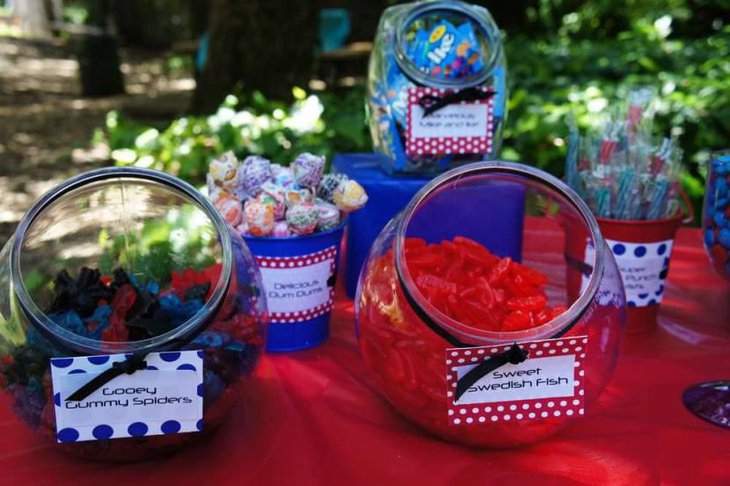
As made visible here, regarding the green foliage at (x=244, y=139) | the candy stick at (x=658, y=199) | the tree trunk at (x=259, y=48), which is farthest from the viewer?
the tree trunk at (x=259, y=48)

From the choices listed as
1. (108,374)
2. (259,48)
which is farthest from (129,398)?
(259,48)

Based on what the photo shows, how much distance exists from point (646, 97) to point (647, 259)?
1.08 feet

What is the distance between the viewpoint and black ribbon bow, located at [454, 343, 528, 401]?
2.71 ft

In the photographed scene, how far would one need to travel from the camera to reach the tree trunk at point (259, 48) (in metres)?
3.95

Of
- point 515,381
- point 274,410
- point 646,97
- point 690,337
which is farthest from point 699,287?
point 274,410

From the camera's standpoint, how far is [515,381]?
33.8 inches

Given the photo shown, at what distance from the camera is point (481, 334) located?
822 mm

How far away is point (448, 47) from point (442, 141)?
0.59ft

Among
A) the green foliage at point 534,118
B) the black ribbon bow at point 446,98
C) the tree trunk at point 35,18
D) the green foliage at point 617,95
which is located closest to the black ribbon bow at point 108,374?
the black ribbon bow at point 446,98

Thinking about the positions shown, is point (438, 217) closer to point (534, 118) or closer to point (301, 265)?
Result: point (301, 265)

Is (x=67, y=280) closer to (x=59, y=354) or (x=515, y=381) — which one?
(x=59, y=354)

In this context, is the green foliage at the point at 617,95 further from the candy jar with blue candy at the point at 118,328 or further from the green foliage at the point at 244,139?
the candy jar with blue candy at the point at 118,328

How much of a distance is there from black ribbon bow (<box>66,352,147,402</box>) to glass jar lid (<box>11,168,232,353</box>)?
15 millimetres

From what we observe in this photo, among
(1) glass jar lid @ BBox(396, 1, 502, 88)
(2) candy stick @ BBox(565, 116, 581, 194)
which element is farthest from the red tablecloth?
(1) glass jar lid @ BBox(396, 1, 502, 88)
